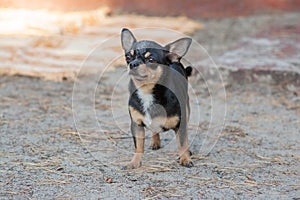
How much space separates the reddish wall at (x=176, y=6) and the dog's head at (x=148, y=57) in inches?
246

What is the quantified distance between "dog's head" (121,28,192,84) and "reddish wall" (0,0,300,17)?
246 inches

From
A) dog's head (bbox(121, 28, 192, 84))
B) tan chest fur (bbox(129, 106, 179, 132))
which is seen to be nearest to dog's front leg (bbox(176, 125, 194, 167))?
tan chest fur (bbox(129, 106, 179, 132))

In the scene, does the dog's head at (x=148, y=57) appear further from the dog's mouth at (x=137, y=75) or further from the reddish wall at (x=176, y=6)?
the reddish wall at (x=176, y=6)

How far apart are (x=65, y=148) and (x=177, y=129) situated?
93 cm

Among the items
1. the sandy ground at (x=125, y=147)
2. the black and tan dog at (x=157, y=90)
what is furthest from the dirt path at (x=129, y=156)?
the black and tan dog at (x=157, y=90)

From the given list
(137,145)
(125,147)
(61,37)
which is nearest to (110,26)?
(61,37)

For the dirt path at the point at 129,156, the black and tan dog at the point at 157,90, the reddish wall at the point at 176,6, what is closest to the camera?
the dirt path at the point at 129,156

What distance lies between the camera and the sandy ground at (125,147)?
3.39 m

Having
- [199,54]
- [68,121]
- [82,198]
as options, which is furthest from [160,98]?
[199,54]

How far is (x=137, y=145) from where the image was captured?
149 inches

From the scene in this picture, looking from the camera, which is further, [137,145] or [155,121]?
[137,145]

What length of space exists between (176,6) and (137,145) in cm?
654

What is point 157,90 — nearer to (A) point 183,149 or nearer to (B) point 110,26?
(A) point 183,149

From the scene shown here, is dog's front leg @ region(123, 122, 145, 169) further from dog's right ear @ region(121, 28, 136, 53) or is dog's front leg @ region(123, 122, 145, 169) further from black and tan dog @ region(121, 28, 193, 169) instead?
dog's right ear @ region(121, 28, 136, 53)
